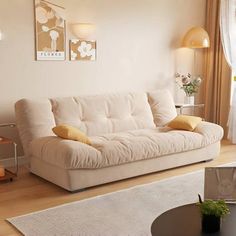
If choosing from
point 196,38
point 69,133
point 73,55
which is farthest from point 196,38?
point 69,133

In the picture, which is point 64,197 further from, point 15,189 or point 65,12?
point 65,12

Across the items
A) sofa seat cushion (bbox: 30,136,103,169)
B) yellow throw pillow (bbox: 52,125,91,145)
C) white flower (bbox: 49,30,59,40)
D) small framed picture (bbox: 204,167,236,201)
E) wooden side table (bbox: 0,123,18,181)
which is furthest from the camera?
white flower (bbox: 49,30,59,40)

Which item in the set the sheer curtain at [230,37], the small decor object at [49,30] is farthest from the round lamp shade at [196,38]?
the small decor object at [49,30]

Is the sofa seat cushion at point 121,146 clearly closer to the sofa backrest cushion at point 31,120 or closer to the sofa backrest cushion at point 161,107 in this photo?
the sofa backrest cushion at point 31,120

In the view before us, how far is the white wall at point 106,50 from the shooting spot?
14.3ft

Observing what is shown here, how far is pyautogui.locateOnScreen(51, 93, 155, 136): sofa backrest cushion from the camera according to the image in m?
4.31

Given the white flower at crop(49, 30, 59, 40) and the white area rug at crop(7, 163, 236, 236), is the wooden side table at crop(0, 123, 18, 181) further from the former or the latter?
the white flower at crop(49, 30, 59, 40)

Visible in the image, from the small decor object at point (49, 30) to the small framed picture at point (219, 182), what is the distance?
264 cm

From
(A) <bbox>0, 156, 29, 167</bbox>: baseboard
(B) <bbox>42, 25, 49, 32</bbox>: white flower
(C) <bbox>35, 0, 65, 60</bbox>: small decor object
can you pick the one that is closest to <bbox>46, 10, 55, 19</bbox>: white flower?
(C) <bbox>35, 0, 65, 60</bbox>: small decor object

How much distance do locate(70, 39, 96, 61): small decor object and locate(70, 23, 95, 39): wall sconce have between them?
3.0 inches

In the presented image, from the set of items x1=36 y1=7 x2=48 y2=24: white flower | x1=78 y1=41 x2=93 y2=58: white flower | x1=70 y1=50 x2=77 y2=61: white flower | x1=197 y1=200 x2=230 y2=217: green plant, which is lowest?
x1=197 y1=200 x2=230 y2=217: green plant

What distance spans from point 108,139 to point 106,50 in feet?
4.50

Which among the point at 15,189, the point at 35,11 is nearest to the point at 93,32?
the point at 35,11

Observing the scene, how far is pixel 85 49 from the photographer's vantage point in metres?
4.85
